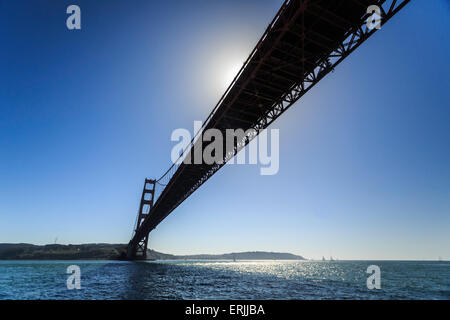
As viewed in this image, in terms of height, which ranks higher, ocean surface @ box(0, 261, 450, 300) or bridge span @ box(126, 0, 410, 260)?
bridge span @ box(126, 0, 410, 260)

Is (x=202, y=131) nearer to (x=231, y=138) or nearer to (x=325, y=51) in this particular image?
(x=231, y=138)

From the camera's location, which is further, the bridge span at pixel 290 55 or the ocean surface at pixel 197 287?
the ocean surface at pixel 197 287

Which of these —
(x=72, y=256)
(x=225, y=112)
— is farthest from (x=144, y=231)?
(x=72, y=256)

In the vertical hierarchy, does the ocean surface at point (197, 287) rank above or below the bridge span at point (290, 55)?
below

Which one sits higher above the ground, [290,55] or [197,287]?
[290,55]

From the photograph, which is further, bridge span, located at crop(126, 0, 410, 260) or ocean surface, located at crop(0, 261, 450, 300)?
ocean surface, located at crop(0, 261, 450, 300)

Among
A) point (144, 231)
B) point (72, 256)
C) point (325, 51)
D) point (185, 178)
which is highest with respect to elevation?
point (325, 51)

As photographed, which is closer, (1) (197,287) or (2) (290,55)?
(2) (290,55)
